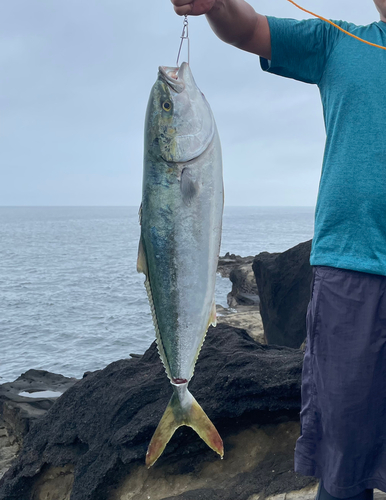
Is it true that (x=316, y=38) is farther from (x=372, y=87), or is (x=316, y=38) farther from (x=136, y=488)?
(x=136, y=488)

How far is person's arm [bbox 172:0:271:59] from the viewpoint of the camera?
Result: 96.5 inches

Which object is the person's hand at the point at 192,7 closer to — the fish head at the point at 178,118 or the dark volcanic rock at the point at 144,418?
the fish head at the point at 178,118

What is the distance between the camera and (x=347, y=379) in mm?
2201

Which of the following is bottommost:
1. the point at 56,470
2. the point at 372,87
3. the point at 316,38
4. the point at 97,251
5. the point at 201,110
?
the point at 97,251

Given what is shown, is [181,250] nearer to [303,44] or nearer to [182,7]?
[182,7]

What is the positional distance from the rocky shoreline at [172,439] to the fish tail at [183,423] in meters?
1.13

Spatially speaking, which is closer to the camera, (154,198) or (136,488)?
(154,198)

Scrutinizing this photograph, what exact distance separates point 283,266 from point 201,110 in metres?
7.64

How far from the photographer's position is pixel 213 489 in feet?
11.5

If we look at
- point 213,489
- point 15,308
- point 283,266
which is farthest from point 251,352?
point 15,308

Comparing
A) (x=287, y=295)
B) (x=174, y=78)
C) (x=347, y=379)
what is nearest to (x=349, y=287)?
(x=347, y=379)

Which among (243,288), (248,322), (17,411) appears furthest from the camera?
(243,288)

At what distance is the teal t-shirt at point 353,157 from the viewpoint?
2234 mm

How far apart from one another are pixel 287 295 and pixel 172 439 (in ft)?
19.4
